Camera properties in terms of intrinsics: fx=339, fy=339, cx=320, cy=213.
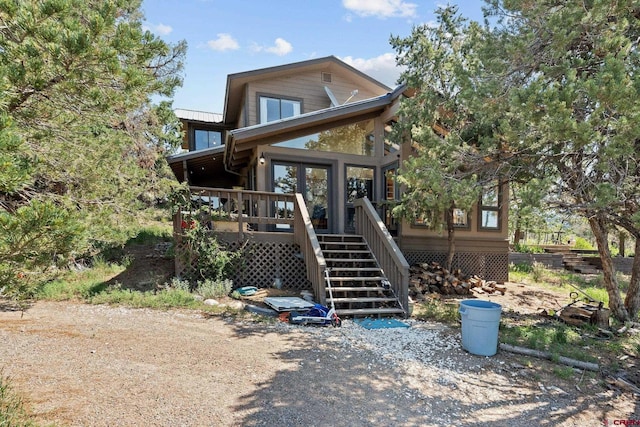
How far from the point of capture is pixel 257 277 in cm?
778

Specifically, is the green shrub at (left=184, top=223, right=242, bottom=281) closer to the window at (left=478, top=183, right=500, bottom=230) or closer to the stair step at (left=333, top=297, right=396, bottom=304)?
the stair step at (left=333, top=297, right=396, bottom=304)

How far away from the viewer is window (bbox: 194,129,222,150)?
53.4 feet

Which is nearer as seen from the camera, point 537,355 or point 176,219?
point 537,355

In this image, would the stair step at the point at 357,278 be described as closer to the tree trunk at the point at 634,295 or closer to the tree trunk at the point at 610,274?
the tree trunk at the point at 610,274

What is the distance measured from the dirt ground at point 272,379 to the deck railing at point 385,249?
1.31 m

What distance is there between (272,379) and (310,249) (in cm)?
374

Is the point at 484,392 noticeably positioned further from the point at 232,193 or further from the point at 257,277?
the point at 232,193

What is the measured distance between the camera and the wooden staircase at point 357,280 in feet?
20.7

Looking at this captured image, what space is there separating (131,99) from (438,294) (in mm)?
8216

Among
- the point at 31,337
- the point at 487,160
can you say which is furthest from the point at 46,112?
the point at 487,160

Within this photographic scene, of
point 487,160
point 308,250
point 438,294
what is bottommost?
point 438,294

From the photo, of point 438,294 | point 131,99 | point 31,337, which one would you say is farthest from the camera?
point 438,294

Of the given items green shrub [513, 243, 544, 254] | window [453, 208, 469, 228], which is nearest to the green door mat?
window [453, 208, 469, 228]

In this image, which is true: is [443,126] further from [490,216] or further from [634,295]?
[634,295]
